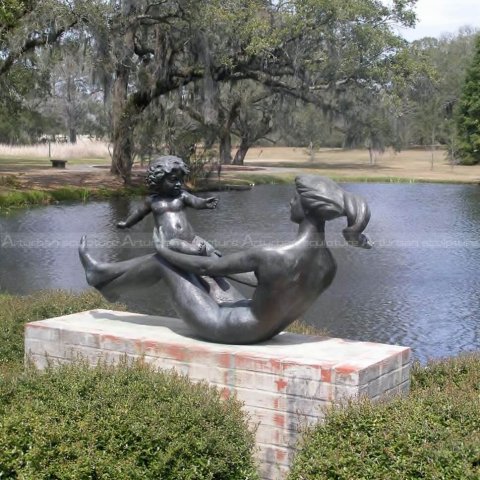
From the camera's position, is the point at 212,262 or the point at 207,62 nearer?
the point at 212,262

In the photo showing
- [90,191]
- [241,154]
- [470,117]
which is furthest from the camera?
[470,117]

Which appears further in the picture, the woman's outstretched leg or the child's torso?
the child's torso

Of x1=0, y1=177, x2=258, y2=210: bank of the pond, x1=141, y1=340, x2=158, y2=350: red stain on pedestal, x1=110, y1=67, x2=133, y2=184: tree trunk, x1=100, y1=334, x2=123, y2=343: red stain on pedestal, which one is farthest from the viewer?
x1=110, y1=67, x2=133, y2=184: tree trunk

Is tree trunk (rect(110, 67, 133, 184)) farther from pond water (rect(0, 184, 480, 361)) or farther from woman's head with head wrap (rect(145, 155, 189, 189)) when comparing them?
woman's head with head wrap (rect(145, 155, 189, 189))

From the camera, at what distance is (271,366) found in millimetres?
4852

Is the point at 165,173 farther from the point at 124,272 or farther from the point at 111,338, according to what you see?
the point at 111,338

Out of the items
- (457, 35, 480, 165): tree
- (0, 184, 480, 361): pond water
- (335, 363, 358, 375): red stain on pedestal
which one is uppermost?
(457, 35, 480, 165): tree

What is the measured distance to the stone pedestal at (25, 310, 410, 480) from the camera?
4703 mm

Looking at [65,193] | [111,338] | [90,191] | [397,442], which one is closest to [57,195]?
[65,193]

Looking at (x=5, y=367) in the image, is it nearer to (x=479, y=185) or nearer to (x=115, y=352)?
(x=115, y=352)

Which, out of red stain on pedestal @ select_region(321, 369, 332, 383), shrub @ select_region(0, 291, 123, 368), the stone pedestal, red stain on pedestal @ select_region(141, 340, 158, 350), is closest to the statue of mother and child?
the stone pedestal

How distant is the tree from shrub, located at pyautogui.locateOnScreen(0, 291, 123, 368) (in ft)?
139

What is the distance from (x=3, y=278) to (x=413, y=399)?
9.52m

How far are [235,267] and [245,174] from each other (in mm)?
29165
